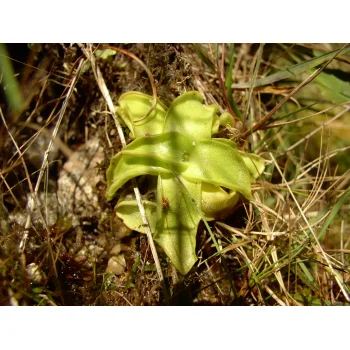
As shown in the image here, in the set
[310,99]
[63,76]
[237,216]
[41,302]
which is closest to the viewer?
[41,302]

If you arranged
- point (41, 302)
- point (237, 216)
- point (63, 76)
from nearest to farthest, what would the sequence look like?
point (41, 302)
point (237, 216)
point (63, 76)

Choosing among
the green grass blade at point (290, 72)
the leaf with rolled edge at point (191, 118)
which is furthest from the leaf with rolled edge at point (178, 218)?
the green grass blade at point (290, 72)

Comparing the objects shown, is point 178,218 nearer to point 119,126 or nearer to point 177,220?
point 177,220

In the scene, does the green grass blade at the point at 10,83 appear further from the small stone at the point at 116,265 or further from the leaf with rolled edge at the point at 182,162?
the small stone at the point at 116,265

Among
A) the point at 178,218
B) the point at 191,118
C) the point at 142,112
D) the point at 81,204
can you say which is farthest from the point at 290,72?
the point at 81,204

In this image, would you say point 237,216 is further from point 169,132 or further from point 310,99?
point 310,99

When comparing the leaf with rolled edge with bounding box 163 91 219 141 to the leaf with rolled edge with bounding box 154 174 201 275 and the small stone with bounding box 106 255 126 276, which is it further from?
the small stone with bounding box 106 255 126 276
